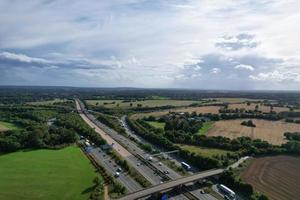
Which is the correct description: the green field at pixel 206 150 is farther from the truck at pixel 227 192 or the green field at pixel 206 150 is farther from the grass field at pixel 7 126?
the grass field at pixel 7 126

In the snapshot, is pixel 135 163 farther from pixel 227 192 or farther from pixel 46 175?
pixel 227 192

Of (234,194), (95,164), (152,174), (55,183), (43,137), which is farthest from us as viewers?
(43,137)

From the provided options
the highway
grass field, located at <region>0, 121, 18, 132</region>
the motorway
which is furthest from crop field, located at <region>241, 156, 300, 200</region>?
grass field, located at <region>0, 121, 18, 132</region>

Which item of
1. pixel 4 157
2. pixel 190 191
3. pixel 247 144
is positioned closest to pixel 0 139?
pixel 4 157

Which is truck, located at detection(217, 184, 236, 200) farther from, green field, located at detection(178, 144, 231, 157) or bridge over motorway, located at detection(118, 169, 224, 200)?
green field, located at detection(178, 144, 231, 157)

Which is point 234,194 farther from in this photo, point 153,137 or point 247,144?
point 153,137

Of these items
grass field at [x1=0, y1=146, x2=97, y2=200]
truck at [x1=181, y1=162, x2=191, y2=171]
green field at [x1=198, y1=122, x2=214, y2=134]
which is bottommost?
grass field at [x1=0, y1=146, x2=97, y2=200]
